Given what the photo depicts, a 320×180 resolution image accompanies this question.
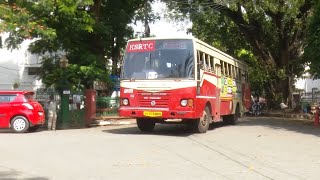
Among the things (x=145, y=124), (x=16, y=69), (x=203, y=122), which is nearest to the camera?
(x=203, y=122)

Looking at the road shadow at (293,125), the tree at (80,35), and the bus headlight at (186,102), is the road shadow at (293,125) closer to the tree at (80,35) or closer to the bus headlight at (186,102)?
the bus headlight at (186,102)

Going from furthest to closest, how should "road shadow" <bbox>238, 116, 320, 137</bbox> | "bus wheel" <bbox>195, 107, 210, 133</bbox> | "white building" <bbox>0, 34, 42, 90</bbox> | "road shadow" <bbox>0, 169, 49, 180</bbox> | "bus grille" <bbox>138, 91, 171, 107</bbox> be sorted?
"white building" <bbox>0, 34, 42, 90</bbox> → "road shadow" <bbox>238, 116, 320, 137</bbox> → "bus wheel" <bbox>195, 107, 210, 133</bbox> → "bus grille" <bbox>138, 91, 171, 107</bbox> → "road shadow" <bbox>0, 169, 49, 180</bbox>

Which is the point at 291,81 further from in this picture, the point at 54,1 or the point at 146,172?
the point at 146,172

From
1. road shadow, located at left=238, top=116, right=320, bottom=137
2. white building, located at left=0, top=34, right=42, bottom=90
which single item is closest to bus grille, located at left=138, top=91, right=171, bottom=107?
road shadow, located at left=238, top=116, right=320, bottom=137

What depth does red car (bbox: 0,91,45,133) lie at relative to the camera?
1956 centimetres

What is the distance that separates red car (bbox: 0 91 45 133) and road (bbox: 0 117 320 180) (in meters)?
2.97

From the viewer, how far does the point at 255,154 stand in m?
12.7

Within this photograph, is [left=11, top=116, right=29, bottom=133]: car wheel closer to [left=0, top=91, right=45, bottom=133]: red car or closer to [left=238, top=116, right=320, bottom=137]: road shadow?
[left=0, top=91, right=45, bottom=133]: red car

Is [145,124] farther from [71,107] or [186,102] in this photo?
[71,107]

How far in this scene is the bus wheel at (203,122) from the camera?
1767cm

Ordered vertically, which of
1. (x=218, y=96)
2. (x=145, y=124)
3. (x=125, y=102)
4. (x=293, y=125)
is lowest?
(x=293, y=125)

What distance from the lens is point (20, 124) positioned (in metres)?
19.6

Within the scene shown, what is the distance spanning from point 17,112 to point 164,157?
31.3 feet

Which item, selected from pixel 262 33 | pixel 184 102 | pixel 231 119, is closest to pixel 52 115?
pixel 184 102
